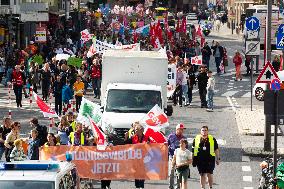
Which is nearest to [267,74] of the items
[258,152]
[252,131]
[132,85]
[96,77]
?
[258,152]

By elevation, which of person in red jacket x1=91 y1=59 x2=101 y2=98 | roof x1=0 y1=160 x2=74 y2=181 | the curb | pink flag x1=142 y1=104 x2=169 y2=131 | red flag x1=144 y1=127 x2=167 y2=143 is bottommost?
the curb

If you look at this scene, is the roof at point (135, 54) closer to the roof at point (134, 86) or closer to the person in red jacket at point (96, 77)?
the roof at point (134, 86)

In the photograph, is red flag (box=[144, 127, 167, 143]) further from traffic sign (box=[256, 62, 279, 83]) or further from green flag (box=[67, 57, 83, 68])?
green flag (box=[67, 57, 83, 68])

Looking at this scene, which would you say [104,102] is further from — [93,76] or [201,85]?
[93,76]

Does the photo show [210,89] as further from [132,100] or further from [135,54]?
[132,100]

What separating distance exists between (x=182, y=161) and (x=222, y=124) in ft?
43.7

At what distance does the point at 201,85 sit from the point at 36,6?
85.1ft

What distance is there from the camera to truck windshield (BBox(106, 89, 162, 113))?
97.7ft

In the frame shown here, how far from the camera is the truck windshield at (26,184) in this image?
16.1 metres

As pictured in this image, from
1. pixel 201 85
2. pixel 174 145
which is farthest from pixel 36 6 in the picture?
pixel 174 145

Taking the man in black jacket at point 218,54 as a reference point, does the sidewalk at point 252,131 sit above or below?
below

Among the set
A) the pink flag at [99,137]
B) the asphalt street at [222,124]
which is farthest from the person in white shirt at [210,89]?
the pink flag at [99,137]

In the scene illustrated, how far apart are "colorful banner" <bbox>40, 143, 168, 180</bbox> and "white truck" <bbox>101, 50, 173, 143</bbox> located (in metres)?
5.86

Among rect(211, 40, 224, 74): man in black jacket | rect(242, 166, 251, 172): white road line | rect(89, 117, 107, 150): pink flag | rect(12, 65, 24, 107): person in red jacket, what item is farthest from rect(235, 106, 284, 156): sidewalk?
rect(211, 40, 224, 74): man in black jacket
